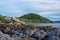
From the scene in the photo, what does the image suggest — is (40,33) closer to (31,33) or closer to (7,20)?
(31,33)

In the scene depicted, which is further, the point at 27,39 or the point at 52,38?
the point at 27,39

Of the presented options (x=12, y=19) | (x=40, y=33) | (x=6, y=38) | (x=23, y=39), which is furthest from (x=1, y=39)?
(x=12, y=19)

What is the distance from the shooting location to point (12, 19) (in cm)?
5703

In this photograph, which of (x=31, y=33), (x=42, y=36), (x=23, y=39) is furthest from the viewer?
(x=31, y=33)

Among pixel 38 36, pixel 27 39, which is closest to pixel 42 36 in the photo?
pixel 38 36

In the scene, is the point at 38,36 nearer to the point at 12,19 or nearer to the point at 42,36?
the point at 42,36

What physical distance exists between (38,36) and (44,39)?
1.56 meters

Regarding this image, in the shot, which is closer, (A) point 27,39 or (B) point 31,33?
(A) point 27,39

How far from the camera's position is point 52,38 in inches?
773

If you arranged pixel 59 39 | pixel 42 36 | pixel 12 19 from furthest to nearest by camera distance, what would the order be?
pixel 12 19, pixel 42 36, pixel 59 39

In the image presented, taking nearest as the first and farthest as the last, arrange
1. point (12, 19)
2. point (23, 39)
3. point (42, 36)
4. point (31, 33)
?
point (23, 39) → point (42, 36) → point (31, 33) → point (12, 19)

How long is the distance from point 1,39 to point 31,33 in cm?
779

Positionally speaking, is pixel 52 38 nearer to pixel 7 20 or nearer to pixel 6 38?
pixel 6 38

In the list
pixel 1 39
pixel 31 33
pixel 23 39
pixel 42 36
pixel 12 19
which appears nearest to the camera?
pixel 1 39
